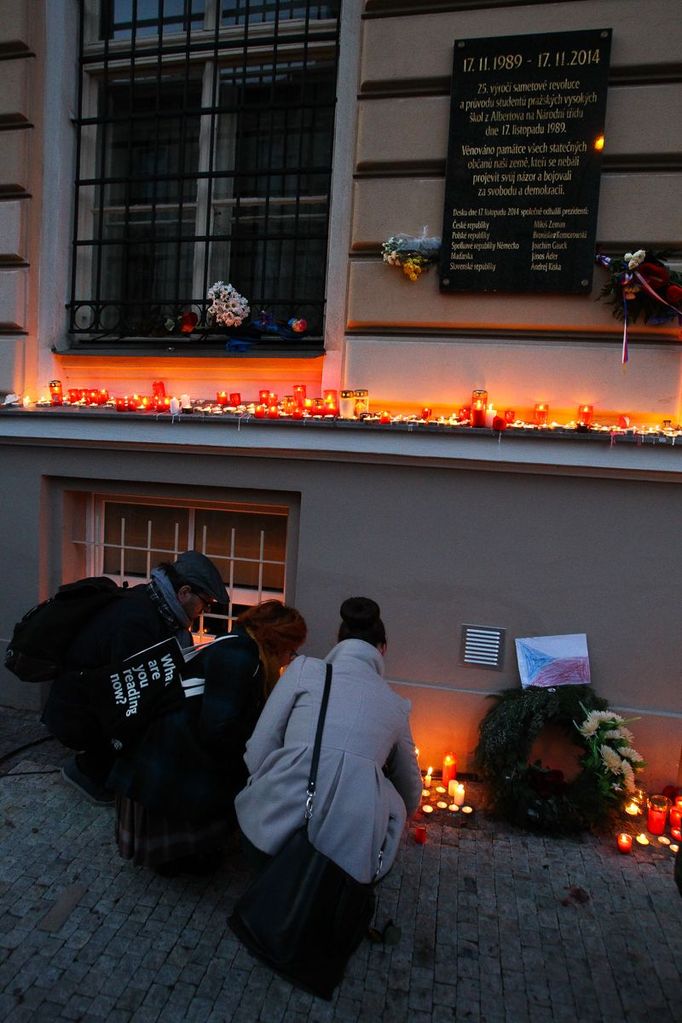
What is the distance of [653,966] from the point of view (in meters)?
3.22

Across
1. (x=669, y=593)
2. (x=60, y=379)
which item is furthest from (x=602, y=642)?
(x=60, y=379)

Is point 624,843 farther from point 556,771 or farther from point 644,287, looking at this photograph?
point 644,287

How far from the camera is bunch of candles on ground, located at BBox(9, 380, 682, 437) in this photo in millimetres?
4754

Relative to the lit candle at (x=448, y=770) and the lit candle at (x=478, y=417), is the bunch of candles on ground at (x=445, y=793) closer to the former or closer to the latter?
the lit candle at (x=448, y=770)

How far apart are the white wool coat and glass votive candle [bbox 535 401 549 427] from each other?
2.47 metres

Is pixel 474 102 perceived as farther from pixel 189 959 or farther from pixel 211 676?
pixel 189 959

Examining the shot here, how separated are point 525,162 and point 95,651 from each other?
4380 mm

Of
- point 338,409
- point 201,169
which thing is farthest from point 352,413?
point 201,169

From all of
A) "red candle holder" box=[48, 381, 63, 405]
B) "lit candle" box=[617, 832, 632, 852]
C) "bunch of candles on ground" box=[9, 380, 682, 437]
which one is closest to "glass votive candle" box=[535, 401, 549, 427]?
"bunch of candles on ground" box=[9, 380, 682, 437]

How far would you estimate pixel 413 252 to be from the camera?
16.4 feet

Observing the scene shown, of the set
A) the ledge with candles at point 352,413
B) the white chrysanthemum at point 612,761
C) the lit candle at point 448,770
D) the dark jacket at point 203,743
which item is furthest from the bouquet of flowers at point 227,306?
the white chrysanthemum at point 612,761

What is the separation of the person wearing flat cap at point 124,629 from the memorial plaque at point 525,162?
9.39ft

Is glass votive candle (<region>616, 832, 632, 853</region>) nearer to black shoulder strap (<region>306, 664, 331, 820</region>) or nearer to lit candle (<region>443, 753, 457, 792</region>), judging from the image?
lit candle (<region>443, 753, 457, 792</region>)

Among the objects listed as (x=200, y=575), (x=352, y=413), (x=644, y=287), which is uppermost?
(x=644, y=287)
